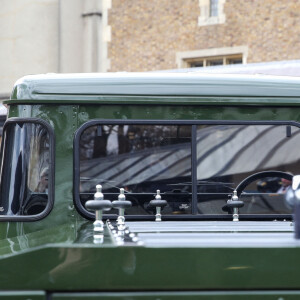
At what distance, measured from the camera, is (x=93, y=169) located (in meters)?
4.89

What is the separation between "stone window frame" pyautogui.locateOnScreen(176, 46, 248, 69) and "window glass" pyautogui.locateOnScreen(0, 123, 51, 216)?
42.9 feet

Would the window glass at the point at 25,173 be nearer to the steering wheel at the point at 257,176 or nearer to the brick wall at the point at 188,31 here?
the steering wheel at the point at 257,176

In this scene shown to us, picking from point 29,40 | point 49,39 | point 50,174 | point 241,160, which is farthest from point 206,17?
point 50,174

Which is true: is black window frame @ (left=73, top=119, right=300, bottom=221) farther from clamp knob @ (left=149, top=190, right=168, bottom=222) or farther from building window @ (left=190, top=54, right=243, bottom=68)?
building window @ (left=190, top=54, right=243, bottom=68)

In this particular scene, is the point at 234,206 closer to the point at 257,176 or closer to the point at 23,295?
the point at 257,176

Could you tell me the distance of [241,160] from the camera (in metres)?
4.98

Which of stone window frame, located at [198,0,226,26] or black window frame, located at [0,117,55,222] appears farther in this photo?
stone window frame, located at [198,0,226,26]

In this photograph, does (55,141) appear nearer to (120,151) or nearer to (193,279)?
(120,151)

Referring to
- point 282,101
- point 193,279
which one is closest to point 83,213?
point 282,101

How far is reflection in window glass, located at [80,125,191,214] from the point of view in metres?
4.86

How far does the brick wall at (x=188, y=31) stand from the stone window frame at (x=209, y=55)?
11cm

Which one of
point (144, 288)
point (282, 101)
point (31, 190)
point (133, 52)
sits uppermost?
point (133, 52)

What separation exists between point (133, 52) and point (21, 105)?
14145 millimetres

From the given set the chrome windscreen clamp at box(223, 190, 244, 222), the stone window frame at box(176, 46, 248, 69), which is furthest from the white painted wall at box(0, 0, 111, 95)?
the chrome windscreen clamp at box(223, 190, 244, 222)
